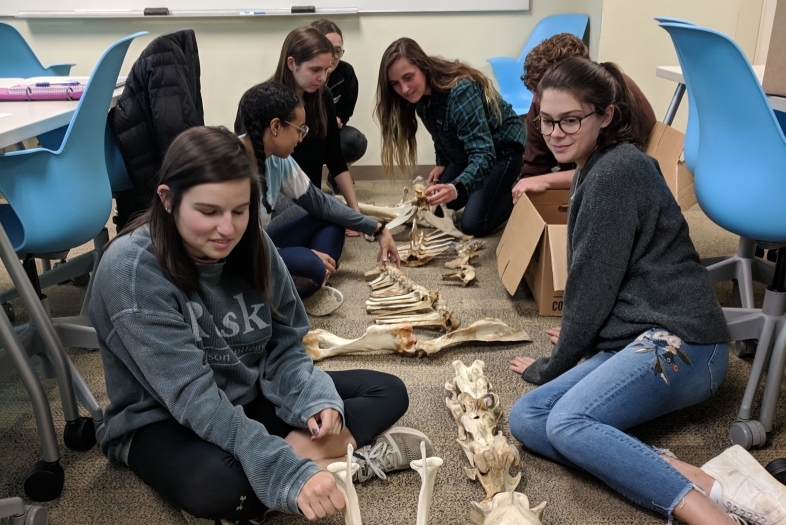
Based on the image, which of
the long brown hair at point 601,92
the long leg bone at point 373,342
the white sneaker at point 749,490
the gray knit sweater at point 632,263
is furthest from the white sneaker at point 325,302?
the white sneaker at point 749,490

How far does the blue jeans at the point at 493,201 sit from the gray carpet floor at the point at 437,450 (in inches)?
31.5

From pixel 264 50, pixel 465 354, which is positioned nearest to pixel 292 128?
pixel 465 354

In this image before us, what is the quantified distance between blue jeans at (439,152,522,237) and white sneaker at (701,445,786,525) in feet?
6.42

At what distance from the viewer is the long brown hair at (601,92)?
5.23 ft

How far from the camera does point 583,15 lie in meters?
4.18

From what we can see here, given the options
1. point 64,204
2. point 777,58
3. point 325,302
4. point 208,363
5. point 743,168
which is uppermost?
point 777,58

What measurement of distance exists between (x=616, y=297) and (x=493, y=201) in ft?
5.68

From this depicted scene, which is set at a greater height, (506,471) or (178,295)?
(178,295)

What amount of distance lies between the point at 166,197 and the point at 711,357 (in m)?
1.26

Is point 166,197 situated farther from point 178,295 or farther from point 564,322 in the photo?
point 564,322

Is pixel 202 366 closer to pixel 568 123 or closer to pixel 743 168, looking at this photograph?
pixel 568 123

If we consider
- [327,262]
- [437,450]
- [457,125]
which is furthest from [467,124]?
[437,450]

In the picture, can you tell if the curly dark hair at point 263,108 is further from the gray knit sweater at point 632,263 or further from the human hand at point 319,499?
the human hand at point 319,499

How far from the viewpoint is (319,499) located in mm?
1270
